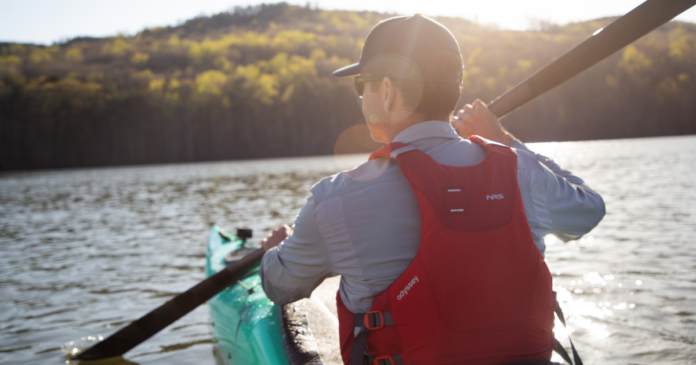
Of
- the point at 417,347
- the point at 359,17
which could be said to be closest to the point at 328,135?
the point at 417,347

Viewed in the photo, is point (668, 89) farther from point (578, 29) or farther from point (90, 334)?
point (90, 334)

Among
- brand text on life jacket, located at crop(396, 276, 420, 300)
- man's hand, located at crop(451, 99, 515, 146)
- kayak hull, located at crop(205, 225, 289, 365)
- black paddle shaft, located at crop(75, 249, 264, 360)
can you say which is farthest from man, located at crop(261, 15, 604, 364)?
black paddle shaft, located at crop(75, 249, 264, 360)

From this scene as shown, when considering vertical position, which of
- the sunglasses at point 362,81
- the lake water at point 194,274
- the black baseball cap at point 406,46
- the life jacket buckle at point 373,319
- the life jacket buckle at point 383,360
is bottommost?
the lake water at point 194,274

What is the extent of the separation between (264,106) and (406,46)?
215 feet

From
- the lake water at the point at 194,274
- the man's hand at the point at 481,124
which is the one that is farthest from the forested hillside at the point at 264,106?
the man's hand at the point at 481,124

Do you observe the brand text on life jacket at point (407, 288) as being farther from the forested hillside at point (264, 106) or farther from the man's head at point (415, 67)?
the forested hillside at point (264, 106)

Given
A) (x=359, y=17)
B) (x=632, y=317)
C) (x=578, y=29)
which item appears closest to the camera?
(x=632, y=317)

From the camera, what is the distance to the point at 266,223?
11445 mm

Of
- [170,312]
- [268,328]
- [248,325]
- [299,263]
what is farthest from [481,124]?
[170,312]

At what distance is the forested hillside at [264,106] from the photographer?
192ft

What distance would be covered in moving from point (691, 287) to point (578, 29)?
94.8 m

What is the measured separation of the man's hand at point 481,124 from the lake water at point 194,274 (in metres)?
2.20

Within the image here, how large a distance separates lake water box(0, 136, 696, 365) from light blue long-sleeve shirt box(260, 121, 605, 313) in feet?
7.83

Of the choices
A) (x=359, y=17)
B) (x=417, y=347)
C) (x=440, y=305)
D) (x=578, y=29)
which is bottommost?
(x=417, y=347)
